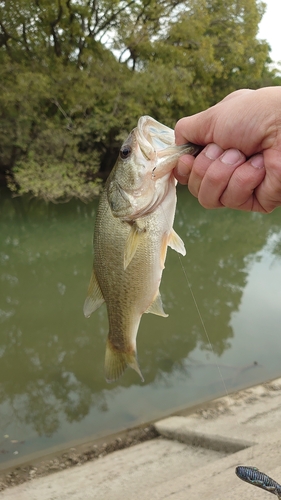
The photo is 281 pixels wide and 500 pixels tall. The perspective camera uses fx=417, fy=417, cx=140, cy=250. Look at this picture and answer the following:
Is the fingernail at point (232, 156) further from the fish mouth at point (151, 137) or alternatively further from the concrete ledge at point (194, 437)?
the concrete ledge at point (194, 437)

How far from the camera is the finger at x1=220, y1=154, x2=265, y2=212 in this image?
165 centimetres

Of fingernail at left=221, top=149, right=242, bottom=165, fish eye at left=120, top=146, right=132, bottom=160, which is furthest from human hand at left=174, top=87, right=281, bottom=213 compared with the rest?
fish eye at left=120, top=146, right=132, bottom=160

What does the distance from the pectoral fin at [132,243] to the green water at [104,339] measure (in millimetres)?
481

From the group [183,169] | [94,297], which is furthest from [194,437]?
[183,169]

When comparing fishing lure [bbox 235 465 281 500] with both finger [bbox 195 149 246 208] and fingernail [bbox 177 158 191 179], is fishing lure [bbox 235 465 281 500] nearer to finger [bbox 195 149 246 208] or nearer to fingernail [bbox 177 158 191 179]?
finger [bbox 195 149 246 208]

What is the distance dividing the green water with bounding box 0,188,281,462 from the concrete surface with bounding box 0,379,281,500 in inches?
22.2

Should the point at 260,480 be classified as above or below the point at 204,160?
below

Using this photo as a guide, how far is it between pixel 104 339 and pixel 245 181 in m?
4.61

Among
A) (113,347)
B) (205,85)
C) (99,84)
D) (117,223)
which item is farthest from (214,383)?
(205,85)

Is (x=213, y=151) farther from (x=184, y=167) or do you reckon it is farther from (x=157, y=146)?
(x=157, y=146)

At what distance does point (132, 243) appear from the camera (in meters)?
1.88

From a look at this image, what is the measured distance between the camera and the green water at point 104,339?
180 inches

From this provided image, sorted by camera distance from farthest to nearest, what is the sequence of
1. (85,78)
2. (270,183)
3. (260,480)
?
(85,78) → (260,480) → (270,183)

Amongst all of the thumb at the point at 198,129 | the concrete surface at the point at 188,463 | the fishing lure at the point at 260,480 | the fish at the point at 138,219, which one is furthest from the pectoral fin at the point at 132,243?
the concrete surface at the point at 188,463
